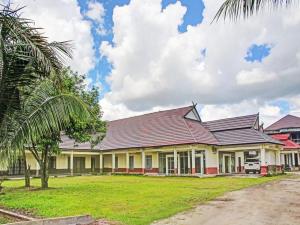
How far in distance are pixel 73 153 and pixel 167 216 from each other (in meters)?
31.0

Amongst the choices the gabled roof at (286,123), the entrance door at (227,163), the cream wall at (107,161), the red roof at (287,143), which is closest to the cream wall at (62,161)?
the cream wall at (107,161)

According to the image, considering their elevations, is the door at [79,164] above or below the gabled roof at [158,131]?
below

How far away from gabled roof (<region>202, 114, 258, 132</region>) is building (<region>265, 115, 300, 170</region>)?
12.6 m

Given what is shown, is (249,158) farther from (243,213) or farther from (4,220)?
(4,220)

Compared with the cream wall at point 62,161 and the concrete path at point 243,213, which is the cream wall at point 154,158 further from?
the concrete path at point 243,213

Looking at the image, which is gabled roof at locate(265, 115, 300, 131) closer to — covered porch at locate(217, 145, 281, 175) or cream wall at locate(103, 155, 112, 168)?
covered porch at locate(217, 145, 281, 175)

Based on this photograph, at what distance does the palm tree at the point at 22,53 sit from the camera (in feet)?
24.7

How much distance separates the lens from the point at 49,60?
25.5ft

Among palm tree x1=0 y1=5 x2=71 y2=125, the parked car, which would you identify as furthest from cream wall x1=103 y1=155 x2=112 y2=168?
palm tree x1=0 y1=5 x2=71 y2=125

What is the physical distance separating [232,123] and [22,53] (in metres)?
33.9

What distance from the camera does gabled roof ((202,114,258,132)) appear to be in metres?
38.0

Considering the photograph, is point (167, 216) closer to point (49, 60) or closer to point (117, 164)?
point (49, 60)

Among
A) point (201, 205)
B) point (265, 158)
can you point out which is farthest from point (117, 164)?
point (201, 205)

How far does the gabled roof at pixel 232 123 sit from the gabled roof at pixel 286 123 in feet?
69.4
